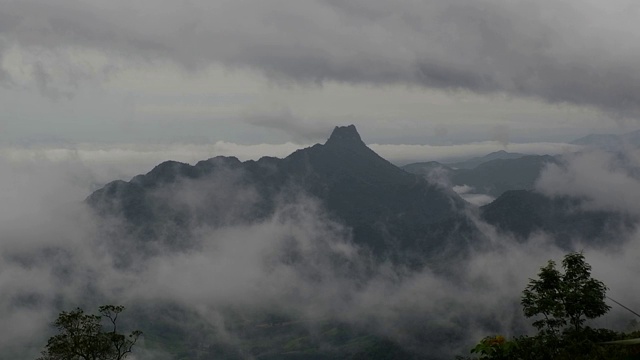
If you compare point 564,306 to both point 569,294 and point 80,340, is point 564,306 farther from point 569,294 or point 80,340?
point 80,340

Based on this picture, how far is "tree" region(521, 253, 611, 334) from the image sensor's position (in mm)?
61500

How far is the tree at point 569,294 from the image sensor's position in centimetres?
6150

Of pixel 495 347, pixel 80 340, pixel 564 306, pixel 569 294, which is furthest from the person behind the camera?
pixel 80 340

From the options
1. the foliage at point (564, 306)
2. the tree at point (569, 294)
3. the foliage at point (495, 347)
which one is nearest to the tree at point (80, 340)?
the foliage at point (495, 347)

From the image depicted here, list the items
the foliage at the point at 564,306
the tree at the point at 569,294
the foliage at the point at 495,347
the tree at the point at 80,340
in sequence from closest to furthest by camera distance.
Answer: the foliage at the point at 495,347, the foliage at the point at 564,306, the tree at the point at 569,294, the tree at the point at 80,340

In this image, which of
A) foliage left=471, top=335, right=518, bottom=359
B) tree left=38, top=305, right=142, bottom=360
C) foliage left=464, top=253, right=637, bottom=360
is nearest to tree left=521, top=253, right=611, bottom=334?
foliage left=464, top=253, right=637, bottom=360

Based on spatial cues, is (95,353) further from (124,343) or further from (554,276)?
(554,276)

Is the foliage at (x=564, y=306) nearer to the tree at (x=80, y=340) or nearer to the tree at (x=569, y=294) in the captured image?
the tree at (x=569, y=294)

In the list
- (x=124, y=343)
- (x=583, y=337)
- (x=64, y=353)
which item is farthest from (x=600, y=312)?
(x=64, y=353)

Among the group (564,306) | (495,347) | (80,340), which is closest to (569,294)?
(564,306)

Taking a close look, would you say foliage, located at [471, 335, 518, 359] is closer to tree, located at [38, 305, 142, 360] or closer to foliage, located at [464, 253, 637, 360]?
foliage, located at [464, 253, 637, 360]

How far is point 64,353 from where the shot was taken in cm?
7131

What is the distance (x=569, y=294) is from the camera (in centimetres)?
6200

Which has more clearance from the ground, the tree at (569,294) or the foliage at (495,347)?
the tree at (569,294)
